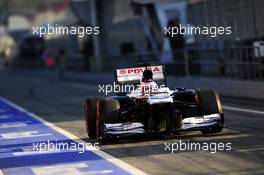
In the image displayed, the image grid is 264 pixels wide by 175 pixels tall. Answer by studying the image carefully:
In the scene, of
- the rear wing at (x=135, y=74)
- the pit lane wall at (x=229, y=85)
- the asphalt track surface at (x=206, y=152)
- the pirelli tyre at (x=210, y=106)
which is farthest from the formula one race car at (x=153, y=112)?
the pit lane wall at (x=229, y=85)

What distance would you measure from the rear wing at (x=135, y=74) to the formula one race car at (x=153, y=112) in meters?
0.60

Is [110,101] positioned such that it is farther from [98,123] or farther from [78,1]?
[78,1]

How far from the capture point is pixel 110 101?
13.2m

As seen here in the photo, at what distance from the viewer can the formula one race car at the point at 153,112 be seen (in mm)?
12969

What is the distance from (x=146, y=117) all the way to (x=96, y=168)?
2660 mm

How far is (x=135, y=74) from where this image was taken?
1448 centimetres

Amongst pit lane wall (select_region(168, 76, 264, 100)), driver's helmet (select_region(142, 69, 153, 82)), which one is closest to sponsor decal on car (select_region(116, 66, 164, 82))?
driver's helmet (select_region(142, 69, 153, 82))

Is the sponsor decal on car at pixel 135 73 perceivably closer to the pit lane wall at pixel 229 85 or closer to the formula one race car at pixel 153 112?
the formula one race car at pixel 153 112

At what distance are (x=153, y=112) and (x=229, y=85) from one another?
32.7 feet

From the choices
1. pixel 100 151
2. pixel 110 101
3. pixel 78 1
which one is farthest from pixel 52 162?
pixel 78 1

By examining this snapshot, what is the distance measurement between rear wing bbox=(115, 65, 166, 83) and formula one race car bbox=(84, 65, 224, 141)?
1.95 ft

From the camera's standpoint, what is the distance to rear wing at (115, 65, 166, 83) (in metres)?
14.5

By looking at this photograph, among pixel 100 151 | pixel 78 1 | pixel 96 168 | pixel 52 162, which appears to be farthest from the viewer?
pixel 78 1

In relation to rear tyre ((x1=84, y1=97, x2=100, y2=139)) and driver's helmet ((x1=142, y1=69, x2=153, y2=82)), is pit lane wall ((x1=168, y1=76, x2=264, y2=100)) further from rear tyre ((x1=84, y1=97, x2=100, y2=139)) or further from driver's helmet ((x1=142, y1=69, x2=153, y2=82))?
rear tyre ((x1=84, y1=97, x2=100, y2=139))
